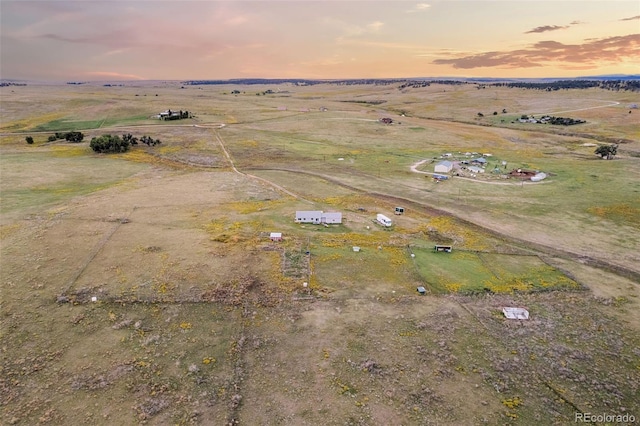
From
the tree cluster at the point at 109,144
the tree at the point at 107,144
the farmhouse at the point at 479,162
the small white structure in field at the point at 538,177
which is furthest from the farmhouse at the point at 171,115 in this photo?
the small white structure in field at the point at 538,177

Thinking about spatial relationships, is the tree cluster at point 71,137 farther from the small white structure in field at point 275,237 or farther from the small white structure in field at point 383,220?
the small white structure in field at point 383,220

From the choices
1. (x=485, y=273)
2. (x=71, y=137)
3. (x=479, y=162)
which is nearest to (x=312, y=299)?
(x=485, y=273)

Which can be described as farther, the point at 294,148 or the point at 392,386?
the point at 294,148

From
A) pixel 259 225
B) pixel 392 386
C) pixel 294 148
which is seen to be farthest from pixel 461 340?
pixel 294 148

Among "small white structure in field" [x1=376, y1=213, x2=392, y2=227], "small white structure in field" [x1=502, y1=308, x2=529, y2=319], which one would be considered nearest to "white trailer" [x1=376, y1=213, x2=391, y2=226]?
"small white structure in field" [x1=376, y1=213, x2=392, y2=227]

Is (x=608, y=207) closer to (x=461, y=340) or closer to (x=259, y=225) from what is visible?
(x=461, y=340)

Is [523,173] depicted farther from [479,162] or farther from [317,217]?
[317,217]
